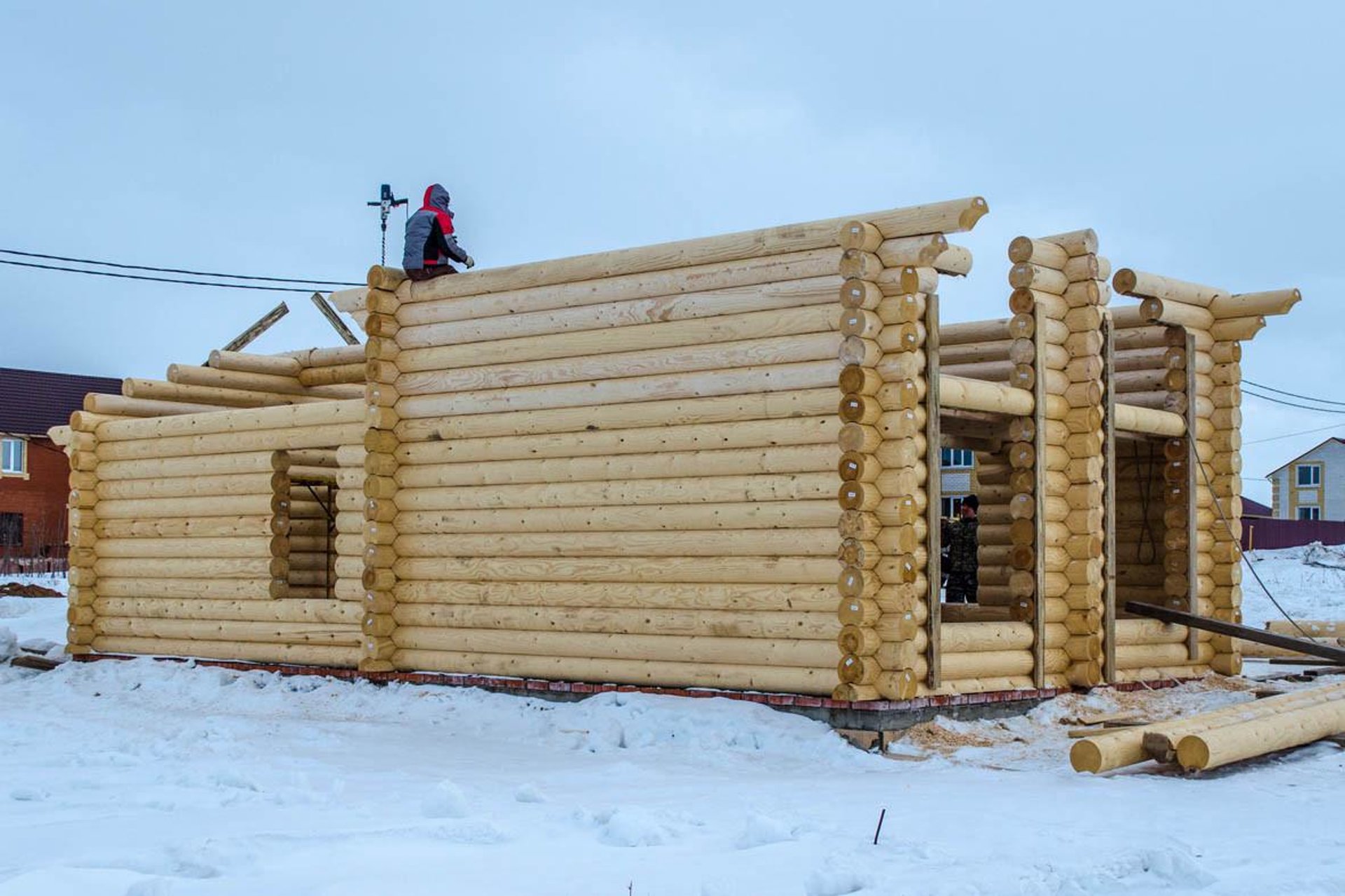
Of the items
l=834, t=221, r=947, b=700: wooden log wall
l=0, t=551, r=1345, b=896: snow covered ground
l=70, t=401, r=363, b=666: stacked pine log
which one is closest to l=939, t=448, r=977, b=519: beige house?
l=70, t=401, r=363, b=666: stacked pine log

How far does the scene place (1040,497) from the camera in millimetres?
13117

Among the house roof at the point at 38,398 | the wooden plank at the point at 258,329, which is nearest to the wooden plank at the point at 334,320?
the wooden plank at the point at 258,329

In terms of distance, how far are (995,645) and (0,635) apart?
1217 cm

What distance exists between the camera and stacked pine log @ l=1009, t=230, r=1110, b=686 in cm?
1341

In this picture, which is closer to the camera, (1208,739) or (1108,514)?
(1208,739)

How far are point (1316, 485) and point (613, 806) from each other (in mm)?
66181

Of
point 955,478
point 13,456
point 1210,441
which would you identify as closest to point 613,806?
point 1210,441

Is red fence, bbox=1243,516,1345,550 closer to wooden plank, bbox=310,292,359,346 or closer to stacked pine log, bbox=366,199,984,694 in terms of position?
wooden plank, bbox=310,292,359,346

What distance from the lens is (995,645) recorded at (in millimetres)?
12680

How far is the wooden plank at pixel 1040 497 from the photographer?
13039 mm

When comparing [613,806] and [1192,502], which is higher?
[1192,502]

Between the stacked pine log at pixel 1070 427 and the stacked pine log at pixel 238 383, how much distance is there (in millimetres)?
7972

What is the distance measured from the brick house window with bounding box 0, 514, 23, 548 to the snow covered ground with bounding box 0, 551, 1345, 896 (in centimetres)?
3028

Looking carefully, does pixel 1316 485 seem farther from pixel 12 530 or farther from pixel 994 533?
pixel 994 533
